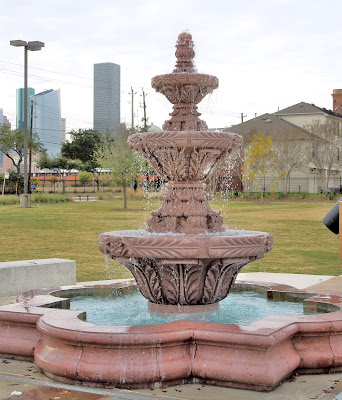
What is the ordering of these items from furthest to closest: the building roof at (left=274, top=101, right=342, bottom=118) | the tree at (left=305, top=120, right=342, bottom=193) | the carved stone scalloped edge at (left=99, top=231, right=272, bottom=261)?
the building roof at (left=274, top=101, right=342, bottom=118), the tree at (left=305, top=120, right=342, bottom=193), the carved stone scalloped edge at (left=99, top=231, right=272, bottom=261)

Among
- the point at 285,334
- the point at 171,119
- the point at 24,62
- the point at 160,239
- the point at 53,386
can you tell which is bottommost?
the point at 53,386

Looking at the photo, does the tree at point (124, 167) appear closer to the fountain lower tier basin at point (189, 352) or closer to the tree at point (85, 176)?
the fountain lower tier basin at point (189, 352)

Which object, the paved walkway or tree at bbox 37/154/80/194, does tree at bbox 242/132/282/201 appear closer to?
tree at bbox 37/154/80/194

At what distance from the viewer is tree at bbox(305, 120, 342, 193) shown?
53.8 meters

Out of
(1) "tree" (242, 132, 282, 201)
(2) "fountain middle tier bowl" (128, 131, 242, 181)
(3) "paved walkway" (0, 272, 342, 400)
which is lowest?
(3) "paved walkway" (0, 272, 342, 400)

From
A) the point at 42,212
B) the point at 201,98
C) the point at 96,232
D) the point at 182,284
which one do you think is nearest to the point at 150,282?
the point at 182,284

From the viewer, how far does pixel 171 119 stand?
25.8ft

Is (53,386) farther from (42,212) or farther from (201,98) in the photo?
(42,212)

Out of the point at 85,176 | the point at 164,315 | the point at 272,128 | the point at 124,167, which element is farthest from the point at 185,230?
the point at 85,176

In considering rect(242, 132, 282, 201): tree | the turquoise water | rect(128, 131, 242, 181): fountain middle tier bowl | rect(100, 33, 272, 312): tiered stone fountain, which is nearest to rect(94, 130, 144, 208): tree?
rect(242, 132, 282, 201): tree

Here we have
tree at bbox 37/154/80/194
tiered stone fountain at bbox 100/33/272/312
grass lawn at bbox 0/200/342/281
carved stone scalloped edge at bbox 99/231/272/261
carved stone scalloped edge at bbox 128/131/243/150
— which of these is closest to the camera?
carved stone scalloped edge at bbox 99/231/272/261

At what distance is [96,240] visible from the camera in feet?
64.9

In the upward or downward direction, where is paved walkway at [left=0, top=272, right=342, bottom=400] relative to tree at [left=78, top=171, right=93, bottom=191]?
downward

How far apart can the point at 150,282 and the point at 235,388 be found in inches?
80.7
